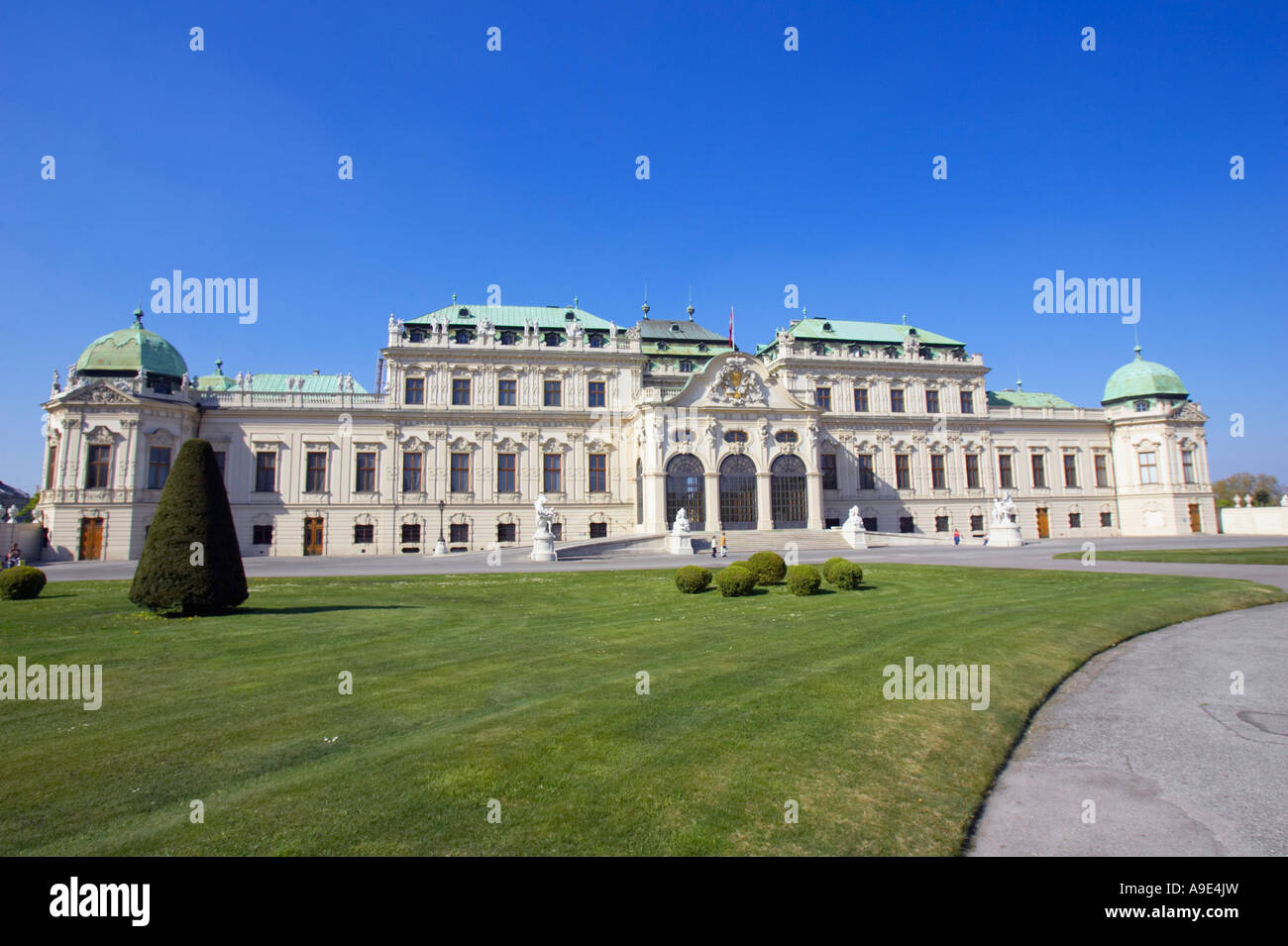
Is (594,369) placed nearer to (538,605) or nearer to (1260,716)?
(538,605)

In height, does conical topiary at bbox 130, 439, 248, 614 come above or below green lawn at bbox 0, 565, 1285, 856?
above

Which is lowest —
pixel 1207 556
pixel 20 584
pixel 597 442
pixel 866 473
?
pixel 1207 556

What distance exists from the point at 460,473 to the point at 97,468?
77.8 ft

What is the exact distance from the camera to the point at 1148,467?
63.3 m

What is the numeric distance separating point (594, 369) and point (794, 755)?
51.2m

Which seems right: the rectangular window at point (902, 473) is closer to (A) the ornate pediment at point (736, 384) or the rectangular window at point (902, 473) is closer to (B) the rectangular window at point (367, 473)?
(A) the ornate pediment at point (736, 384)

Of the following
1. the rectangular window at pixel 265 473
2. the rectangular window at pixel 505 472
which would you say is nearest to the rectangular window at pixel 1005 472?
the rectangular window at pixel 505 472

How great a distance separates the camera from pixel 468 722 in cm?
817

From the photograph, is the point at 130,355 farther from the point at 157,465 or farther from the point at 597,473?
the point at 597,473

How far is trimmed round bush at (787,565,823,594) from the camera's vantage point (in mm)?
20766

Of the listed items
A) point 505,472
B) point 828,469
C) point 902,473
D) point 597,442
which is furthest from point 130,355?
point 902,473

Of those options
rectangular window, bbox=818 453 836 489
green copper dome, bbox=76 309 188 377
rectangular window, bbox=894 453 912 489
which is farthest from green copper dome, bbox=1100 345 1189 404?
green copper dome, bbox=76 309 188 377

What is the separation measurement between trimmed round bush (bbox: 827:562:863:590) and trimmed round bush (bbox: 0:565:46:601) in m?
23.7

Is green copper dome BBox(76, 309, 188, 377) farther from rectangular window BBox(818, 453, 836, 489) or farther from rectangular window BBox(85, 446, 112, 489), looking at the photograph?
rectangular window BBox(818, 453, 836, 489)
